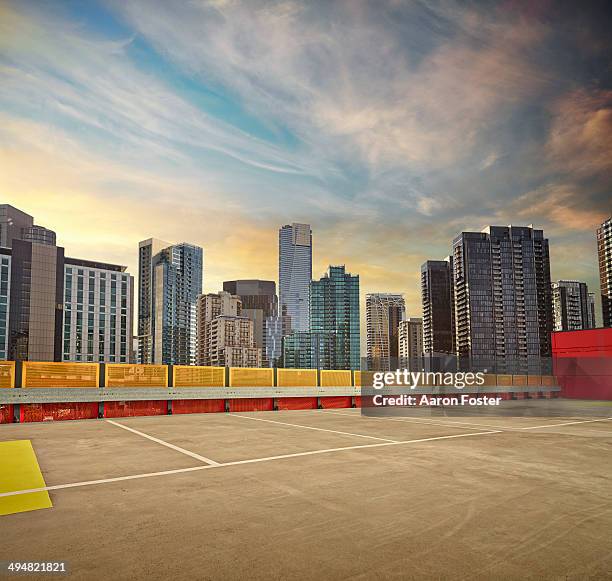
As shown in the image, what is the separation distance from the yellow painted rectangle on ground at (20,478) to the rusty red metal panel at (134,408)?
7.97 meters

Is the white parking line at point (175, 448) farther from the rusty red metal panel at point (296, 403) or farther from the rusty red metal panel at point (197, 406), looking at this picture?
the rusty red metal panel at point (296, 403)

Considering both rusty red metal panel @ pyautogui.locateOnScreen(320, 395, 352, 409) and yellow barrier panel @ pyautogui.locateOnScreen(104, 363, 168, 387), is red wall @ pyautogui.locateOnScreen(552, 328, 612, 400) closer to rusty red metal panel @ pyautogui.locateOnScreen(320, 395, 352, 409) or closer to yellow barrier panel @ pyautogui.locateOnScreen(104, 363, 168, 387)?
rusty red metal panel @ pyautogui.locateOnScreen(320, 395, 352, 409)

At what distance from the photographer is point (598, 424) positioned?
17156mm

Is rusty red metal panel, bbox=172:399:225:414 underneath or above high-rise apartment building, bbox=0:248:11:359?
underneath

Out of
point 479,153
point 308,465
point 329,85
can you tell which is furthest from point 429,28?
point 308,465

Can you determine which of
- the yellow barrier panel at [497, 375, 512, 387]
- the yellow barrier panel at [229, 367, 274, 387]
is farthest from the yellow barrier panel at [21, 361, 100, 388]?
the yellow barrier panel at [497, 375, 512, 387]

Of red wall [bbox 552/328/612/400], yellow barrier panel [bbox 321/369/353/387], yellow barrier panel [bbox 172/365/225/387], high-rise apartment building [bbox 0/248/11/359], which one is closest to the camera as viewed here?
yellow barrier panel [bbox 172/365/225/387]

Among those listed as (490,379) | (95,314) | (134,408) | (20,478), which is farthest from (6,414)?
(95,314)

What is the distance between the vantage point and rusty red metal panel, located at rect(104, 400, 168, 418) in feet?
63.0

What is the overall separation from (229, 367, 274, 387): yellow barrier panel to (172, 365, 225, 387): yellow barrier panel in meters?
0.66

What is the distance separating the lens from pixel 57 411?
1786cm

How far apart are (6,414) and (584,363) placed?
46226mm

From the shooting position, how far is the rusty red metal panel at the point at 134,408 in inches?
756

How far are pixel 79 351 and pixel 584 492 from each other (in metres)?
200
